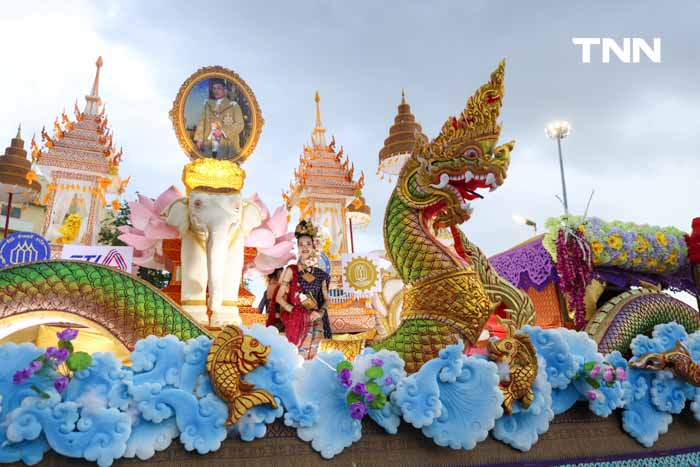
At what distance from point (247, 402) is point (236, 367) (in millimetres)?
109

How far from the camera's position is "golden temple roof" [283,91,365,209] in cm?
1025

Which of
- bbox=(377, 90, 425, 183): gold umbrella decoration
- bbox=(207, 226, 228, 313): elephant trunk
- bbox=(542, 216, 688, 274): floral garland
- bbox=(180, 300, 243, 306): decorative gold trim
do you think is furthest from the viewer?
bbox=(377, 90, 425, 183): gold umbrella decoration

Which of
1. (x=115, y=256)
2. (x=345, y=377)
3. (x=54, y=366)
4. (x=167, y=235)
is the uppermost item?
(x=167, y=235)

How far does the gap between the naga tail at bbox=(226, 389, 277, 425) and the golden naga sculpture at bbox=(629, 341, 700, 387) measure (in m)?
1.65

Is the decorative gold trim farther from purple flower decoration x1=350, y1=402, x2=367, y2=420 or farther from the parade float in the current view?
purple flower decoration x1=350, y1=402, x2=367, y2=420

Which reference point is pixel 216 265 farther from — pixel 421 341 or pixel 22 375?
pixel 22 375

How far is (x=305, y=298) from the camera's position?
3.01m

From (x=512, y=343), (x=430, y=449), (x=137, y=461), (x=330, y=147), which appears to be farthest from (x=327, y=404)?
(x=330, y=147)

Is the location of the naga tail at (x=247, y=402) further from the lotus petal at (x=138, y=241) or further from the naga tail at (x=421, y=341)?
the lotus petal at (x=138, y=241)

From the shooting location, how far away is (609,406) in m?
2.00

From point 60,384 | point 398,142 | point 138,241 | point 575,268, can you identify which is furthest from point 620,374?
point 398,142

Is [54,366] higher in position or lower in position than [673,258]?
lower

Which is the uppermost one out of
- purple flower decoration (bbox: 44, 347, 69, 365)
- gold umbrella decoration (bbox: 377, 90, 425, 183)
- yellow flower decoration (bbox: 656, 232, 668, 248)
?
gold umbrella decoration (bbox: 377, 90, 425, 183)

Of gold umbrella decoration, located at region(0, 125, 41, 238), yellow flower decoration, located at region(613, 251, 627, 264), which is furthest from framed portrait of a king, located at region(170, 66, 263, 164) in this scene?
gold umbrella decoration, located at region(0, 125, 41, 238)
